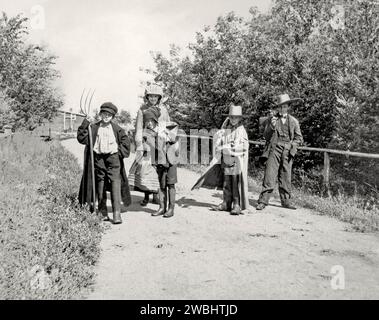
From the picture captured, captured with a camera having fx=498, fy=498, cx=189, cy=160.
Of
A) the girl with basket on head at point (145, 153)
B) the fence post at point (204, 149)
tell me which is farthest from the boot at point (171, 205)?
the fence post at point (204, 149)

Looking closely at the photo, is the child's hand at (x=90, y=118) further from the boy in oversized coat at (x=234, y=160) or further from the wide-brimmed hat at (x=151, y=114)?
the boy in oversized coat at (x=234, y=160)

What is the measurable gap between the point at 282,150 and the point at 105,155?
10.4 feet

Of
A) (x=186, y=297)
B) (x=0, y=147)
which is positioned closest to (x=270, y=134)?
(x=186, y=297)

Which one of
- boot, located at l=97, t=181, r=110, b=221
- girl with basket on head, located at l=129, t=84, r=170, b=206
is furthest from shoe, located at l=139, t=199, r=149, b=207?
boot, located at l=97, t=181, r=110, b=221

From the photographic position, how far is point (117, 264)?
5195mm

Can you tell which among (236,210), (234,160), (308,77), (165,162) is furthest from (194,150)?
(165,162)

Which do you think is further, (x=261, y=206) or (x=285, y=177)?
(x=285, y=177)

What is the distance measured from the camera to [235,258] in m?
5.46

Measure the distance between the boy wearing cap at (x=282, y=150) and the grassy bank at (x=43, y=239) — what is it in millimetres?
3295

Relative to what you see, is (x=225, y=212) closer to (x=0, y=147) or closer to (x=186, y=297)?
(x=186, y=297)

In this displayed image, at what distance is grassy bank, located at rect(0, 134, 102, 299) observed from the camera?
13.5 feet

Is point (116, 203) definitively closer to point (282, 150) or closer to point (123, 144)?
point (123, 144)

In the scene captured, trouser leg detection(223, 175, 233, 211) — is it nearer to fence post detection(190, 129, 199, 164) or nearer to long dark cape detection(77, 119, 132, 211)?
long dark cape detection(77, 119, 132, 211)
